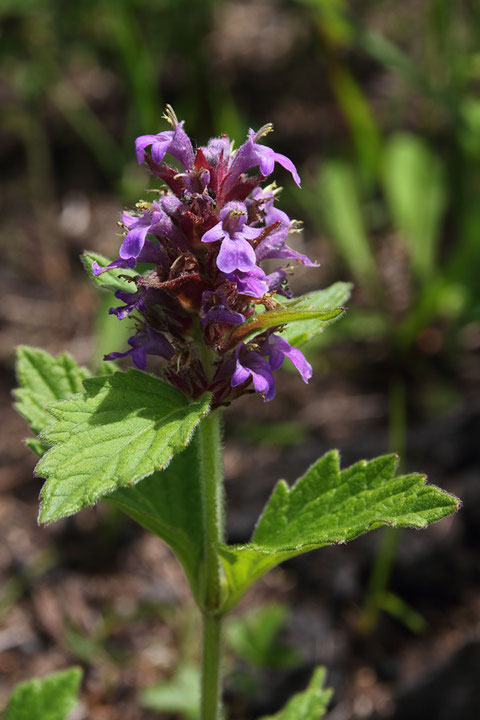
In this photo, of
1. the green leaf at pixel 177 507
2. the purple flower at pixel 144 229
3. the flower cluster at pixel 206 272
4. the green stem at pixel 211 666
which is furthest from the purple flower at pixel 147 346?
the green stem at pixel 211 666

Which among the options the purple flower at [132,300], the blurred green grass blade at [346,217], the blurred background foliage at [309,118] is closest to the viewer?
the purple flower at [132,300]

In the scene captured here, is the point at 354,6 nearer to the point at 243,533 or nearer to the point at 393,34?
the point at 393,34

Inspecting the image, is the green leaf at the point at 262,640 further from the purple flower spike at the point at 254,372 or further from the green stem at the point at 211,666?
the purple flower spike at the point at 254,372

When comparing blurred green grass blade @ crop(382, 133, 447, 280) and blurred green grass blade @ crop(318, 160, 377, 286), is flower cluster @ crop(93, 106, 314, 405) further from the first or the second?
blurred green grass blade @ crop(382, 133, 447, 280)

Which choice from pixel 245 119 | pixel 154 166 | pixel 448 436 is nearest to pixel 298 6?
pixel 245 119

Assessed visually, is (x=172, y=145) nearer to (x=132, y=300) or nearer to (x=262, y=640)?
(x=132, y=300)

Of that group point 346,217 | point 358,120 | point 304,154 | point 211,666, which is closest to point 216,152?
point 211,666
